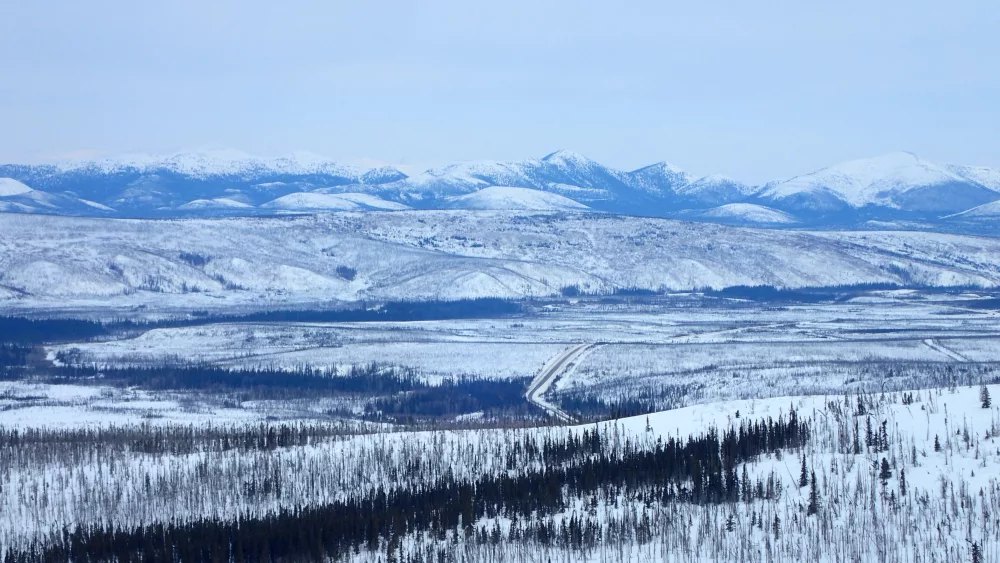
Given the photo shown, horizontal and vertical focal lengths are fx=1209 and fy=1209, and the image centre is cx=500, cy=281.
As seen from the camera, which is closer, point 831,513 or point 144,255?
point 831,513

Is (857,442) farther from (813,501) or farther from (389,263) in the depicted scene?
(389,263)

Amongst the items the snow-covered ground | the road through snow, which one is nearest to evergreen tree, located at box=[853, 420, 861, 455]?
the snow-covered ground

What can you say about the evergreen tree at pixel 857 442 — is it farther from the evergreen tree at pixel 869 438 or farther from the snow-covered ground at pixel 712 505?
the evergreen tree at pixel 869 438

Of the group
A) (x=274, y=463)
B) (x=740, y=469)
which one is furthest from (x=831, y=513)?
(x=274, y=463)

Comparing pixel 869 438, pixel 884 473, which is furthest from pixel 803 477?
pixel 869 438

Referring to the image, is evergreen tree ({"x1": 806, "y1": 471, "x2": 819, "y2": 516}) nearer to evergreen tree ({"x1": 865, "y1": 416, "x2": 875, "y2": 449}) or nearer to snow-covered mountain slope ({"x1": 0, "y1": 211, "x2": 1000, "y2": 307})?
evergreen tree ({"x1": 865, "y1": 416, "x2": 875, "y2": 449})

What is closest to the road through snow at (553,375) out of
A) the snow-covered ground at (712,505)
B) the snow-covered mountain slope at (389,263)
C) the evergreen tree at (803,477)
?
the snow-covered ground at (712,505)

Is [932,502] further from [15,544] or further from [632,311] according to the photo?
[632,311]
